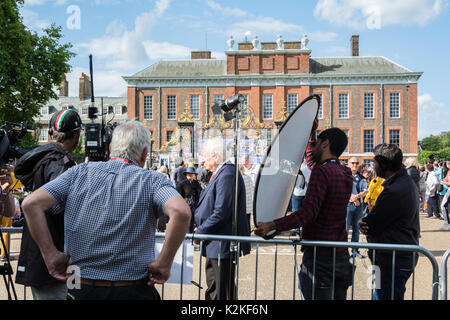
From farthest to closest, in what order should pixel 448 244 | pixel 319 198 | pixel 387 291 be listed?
pixel 448 244 → pixel 387 291 → pixel 319 198

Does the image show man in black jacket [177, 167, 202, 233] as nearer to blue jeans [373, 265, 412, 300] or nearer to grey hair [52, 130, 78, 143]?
blue jeans [373, 265, 412, 300]

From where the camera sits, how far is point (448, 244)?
8.99 metres

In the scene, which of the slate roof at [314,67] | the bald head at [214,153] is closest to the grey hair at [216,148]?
the bald head at [214,153]

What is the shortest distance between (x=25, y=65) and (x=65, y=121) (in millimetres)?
20121

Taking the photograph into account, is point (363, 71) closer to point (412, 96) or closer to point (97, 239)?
point (412, 96)

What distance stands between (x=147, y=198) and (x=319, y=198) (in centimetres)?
134

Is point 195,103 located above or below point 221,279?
above

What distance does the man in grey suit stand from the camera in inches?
144

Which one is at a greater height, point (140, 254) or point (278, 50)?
point (278, 50)

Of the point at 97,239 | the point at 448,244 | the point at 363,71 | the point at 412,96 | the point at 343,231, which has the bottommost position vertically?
the point at 448,244

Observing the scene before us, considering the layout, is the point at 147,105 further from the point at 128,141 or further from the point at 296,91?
the point at 128,141

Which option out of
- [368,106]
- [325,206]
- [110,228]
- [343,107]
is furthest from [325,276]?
[368,106]

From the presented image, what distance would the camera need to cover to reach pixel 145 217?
2.00 meters
